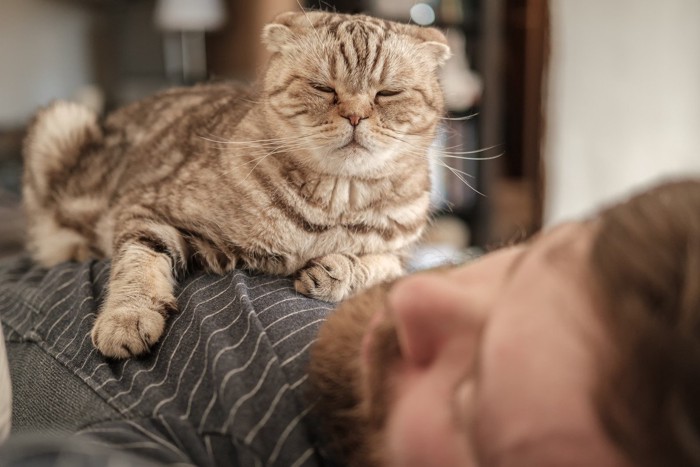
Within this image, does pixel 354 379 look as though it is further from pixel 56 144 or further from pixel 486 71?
pixel 486 71

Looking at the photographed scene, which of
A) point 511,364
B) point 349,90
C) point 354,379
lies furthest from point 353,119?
point 511,364

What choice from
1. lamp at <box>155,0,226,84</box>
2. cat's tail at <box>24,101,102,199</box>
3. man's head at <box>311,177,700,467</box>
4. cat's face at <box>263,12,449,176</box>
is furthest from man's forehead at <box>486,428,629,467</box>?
lamp at <box>155,0,226,84</box>

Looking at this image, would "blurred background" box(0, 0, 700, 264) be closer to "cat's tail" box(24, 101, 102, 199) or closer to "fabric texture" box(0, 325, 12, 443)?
"cat's tail" box(24, 101, 102, 199)

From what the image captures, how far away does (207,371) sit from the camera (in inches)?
30.3

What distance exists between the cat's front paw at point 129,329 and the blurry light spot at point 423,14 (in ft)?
8.64

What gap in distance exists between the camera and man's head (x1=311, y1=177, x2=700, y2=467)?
44 centimetres

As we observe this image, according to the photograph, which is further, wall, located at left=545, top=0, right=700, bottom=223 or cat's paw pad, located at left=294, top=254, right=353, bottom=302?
wall, located at left=545, top=0, right=700, bottom=223

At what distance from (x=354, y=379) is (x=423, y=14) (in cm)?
298

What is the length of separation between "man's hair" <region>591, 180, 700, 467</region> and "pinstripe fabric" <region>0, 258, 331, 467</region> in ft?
1.10

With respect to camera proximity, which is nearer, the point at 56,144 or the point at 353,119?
the point at 353,119

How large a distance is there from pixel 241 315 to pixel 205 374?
0.11m

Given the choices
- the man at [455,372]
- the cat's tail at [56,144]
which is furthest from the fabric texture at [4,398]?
the cat's tail at [56,144]

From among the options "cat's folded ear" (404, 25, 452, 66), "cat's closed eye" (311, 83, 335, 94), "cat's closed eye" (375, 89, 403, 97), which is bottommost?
"cat's closed eye" (375, 89, 403, 97)

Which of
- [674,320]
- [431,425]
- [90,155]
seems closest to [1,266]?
[90,155]
